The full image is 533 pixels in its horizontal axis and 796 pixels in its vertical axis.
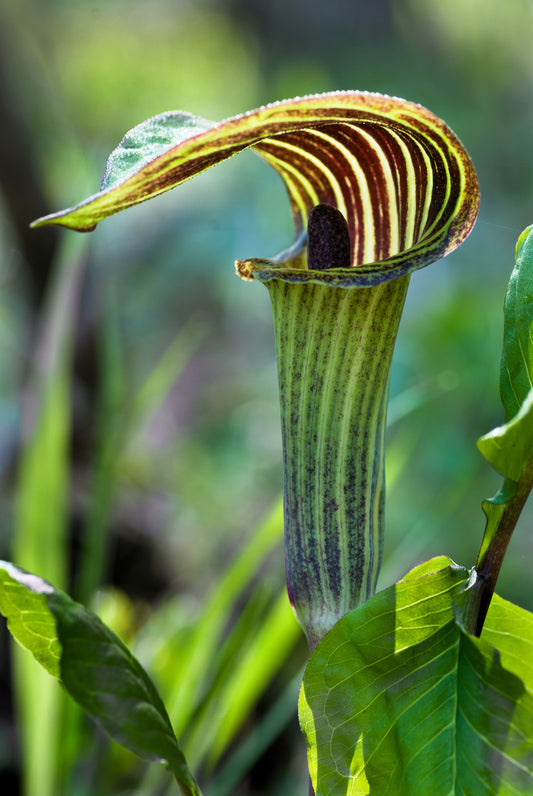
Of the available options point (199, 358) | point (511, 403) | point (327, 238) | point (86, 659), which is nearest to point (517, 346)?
point (511, 403)

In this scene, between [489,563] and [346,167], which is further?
[346,167]

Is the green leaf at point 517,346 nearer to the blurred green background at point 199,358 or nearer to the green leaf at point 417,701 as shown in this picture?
the green leaf at point 417,701

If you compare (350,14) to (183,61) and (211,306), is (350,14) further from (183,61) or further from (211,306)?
(211,306)

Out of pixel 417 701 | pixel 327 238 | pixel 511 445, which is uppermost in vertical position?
pixel 327 238

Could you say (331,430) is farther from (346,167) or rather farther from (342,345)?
(346,167)

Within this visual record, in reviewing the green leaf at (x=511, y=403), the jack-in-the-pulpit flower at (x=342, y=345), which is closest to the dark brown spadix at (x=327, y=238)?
the jack-in-the-pulpit flower at (x=342, y=345)

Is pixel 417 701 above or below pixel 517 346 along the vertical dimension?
below

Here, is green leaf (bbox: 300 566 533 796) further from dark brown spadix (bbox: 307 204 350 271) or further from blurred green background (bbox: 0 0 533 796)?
blurred green background (bbox: 0 0 533 796)

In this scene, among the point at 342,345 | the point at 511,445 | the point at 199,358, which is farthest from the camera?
the point at 199,358
